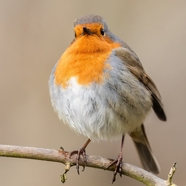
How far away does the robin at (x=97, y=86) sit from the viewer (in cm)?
422

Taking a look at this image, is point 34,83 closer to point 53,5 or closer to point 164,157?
point 53,5

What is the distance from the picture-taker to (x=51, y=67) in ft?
20.8

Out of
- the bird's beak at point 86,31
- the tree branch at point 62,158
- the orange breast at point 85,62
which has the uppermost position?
the bird's beak at point 86,31

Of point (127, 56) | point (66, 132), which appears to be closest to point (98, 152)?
point (66, 132)

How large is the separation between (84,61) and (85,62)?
13mm

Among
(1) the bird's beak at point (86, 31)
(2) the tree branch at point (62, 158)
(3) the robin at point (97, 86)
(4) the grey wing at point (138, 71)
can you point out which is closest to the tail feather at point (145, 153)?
(4) the grey wing at point (138, 71)

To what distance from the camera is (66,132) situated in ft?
20.4

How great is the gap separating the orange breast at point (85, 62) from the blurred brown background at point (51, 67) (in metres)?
1.82

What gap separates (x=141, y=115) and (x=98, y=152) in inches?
61.5

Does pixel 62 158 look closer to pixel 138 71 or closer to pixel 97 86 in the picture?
pixel 97 86

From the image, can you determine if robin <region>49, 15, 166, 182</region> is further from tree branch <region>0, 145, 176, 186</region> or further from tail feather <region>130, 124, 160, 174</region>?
tail feather <region>130, 124, 160, 174</region>

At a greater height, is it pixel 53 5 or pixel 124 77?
pixel 53 5

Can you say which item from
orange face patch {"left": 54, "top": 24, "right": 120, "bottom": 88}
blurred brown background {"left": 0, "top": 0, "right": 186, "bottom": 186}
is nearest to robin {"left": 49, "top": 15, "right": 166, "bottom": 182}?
orange face patch {"left": 54, "top": 24, "right": 120, "bottom": 88}

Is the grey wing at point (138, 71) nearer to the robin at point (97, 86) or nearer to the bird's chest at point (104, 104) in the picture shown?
the robin at point (97, 86)
